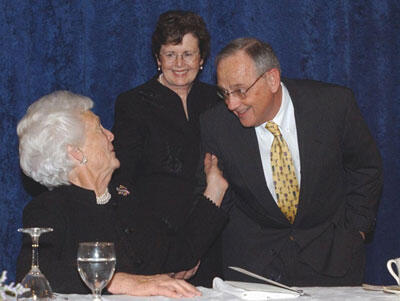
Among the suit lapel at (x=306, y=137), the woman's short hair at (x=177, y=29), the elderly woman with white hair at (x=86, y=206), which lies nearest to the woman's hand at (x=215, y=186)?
the elderly woman with white hair at (x=86, y=206)

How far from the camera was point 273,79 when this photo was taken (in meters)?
2.75

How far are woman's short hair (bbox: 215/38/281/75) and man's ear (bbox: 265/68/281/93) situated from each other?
2cm

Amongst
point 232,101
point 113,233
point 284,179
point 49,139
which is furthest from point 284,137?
point 49,139

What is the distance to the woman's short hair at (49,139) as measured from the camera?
2223 millimetres

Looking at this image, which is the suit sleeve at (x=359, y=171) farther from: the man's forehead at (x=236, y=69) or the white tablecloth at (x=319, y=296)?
the white tablecloth at (x=319, y=296)

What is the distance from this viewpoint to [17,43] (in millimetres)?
3447

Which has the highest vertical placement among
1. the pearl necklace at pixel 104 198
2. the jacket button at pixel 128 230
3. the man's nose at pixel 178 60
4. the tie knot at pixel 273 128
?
the man's nose at pixel 178 60

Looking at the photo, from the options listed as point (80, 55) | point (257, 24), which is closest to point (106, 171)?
point (80, 55)

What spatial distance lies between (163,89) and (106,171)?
0.99 meters

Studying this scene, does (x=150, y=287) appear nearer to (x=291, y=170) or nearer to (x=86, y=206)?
(x=86, y=206)

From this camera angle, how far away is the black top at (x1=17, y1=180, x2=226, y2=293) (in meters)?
1.93

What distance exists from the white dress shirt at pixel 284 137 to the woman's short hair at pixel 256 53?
0.20m

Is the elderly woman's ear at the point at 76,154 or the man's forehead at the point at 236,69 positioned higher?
the man's forehead at the point at 236,69

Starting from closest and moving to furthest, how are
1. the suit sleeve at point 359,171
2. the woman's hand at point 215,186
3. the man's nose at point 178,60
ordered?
1. the woman's hand at point 215,186
2. the suit sleeve at point 359,171
3. the man's nose at point 178,60
